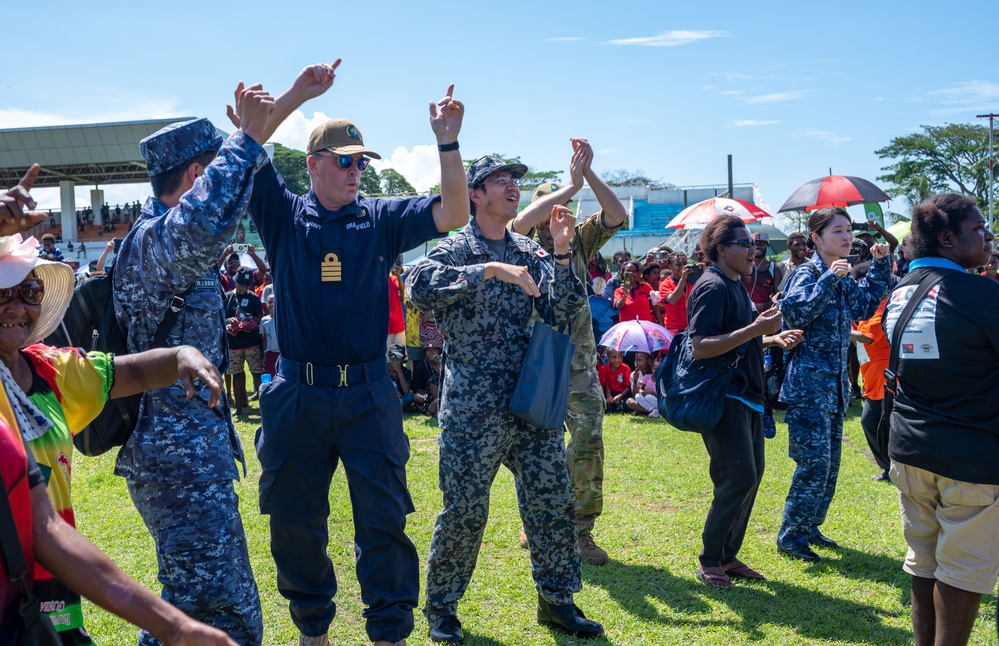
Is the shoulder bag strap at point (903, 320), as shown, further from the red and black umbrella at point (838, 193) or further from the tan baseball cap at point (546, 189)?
the red and black umbrella at point (838, 193)

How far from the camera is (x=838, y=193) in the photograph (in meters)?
11.6

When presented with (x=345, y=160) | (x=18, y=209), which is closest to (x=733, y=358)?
(x=345, y=160)

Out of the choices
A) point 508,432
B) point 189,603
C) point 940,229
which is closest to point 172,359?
point 189,603

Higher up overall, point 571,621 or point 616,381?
point 616,381

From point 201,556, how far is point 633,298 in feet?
35.0

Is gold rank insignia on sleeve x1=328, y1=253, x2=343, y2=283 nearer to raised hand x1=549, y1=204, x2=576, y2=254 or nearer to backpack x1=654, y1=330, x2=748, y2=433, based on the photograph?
raised hand x1=549, y1=204, x2=576, y2=254

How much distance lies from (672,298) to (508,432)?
8.04 metres

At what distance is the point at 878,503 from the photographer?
24.5ft

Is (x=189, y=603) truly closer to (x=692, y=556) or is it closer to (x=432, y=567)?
(x=432, y=567)

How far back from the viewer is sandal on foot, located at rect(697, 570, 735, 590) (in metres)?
5.53

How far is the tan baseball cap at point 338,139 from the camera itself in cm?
425

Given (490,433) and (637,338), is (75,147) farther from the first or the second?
(490,433)

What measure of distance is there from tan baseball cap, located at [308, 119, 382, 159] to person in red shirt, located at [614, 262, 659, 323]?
9205 millimetres

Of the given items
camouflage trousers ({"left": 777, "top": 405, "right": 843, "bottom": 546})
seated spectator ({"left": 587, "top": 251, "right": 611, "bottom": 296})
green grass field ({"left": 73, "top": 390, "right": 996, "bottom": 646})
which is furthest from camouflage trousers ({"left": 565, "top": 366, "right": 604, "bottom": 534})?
seated spectator ({"left": 587, "top": 251, "right": 611, "bottom": 296})
